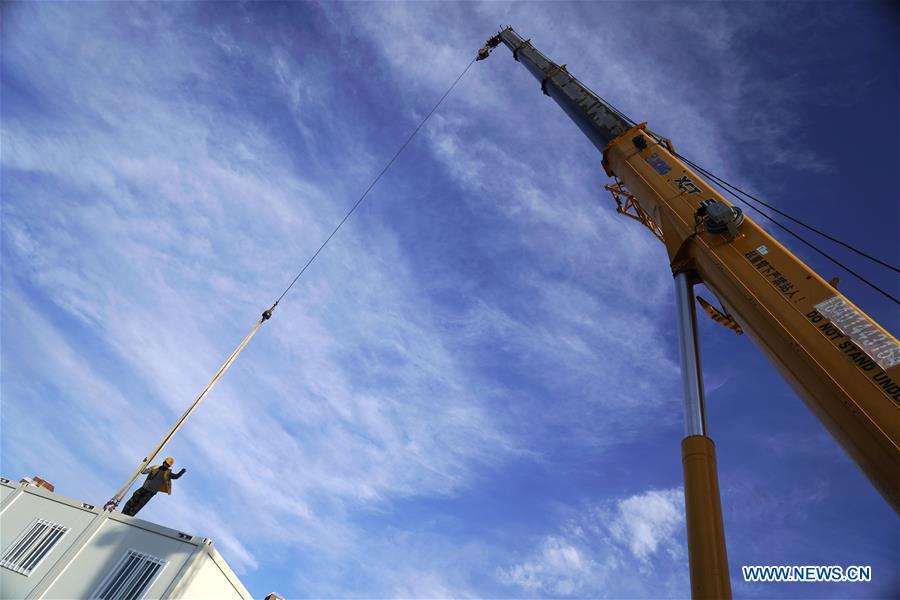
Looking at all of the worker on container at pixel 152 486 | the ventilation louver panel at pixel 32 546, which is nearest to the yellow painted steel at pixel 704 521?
the worker on container at pixel 152 486

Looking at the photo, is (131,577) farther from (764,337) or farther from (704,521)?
(764,337)

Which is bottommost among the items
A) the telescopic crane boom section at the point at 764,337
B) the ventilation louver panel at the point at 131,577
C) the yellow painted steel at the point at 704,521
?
the ventilation louver panel at the point at 131,577

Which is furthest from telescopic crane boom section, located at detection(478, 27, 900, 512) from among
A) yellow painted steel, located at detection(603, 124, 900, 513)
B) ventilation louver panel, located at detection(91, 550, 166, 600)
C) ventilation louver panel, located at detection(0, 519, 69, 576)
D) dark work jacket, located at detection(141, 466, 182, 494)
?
ventilation louver panel, located at detection(0, 519, 69, 576)

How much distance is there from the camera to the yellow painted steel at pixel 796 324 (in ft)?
16.1

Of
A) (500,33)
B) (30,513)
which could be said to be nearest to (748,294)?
(30,513)

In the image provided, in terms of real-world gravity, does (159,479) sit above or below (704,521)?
above

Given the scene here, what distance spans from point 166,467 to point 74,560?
2.06 meters

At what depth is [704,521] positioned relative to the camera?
5.21 metres

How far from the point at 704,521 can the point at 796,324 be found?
8.98 feet

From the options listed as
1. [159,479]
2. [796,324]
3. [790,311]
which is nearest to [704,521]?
[796,324]

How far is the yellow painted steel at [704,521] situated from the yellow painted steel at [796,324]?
54.6 inches

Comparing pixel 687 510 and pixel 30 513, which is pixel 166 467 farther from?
pixel 687 510

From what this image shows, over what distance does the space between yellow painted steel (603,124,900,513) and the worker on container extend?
11034 mm

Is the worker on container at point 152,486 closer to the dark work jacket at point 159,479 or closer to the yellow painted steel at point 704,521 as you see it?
the dark work jacket at point 159,479
